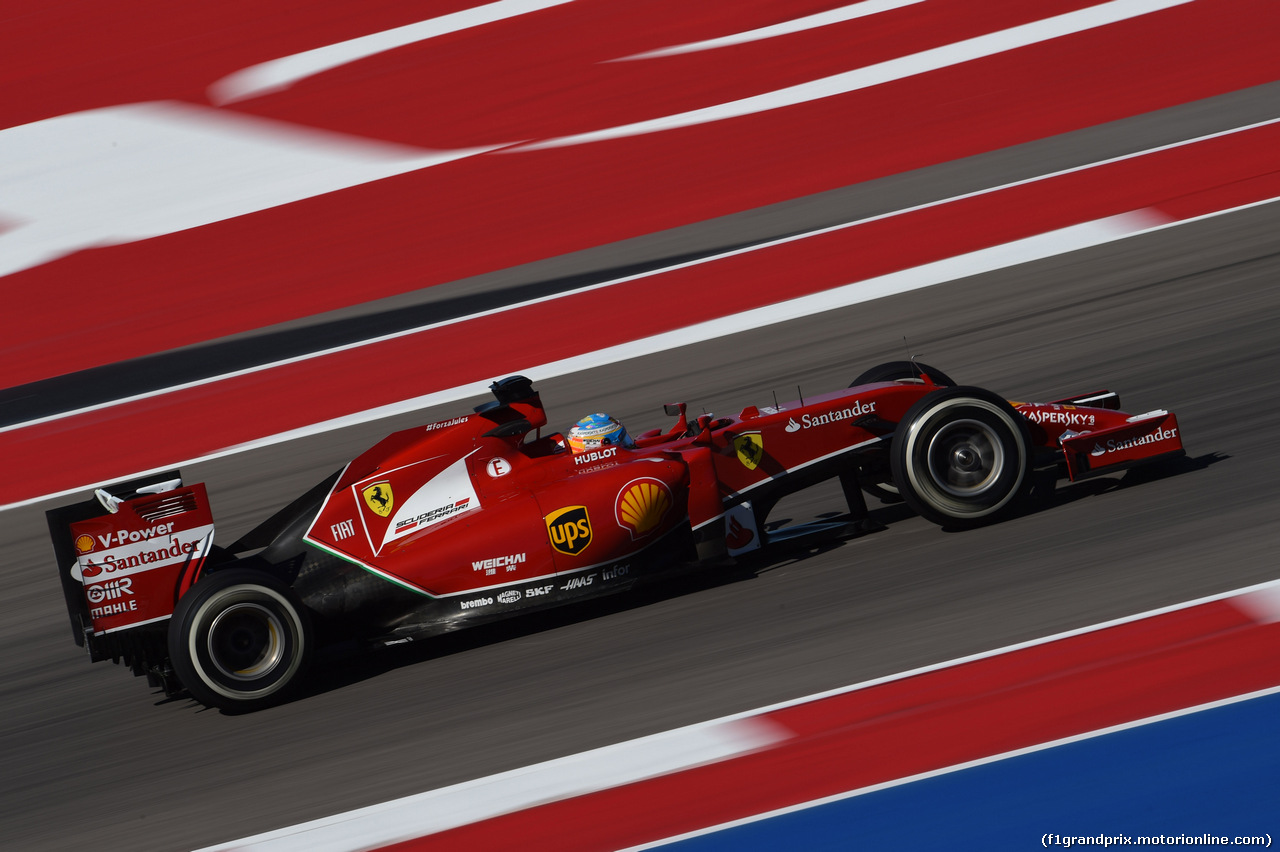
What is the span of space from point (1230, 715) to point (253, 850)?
365 cm

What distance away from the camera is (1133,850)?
4113 mm

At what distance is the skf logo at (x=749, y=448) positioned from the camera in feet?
20.5

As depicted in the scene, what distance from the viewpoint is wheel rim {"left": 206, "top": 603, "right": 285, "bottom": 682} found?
18.9ft

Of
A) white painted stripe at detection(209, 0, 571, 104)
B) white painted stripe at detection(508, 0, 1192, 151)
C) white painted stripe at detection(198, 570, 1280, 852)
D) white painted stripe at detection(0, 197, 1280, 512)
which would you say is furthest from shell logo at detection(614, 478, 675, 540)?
white painted stripe at detection(209, 0, 571, 104)

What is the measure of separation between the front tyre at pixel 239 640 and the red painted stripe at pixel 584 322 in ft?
14.9

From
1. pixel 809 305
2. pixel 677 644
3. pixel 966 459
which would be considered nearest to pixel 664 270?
pixel 809 305

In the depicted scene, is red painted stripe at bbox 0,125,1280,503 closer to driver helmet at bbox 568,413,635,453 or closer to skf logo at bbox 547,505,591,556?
driver helmet at bbox 568,413,635,453

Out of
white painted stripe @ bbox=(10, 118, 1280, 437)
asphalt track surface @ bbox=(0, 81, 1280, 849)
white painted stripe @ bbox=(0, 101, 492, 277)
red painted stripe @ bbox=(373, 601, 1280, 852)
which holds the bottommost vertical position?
red painted stripe @ bbox=(373, 601, 1280, 852)

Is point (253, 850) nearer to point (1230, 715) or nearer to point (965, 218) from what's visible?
point (1230, 715)

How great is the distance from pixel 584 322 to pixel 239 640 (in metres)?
5.58

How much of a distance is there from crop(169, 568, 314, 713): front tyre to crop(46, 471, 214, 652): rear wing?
243 millimetres

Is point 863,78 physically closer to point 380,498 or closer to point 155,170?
point 155,170

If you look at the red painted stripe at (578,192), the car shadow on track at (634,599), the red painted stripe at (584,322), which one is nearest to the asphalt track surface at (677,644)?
the car shadow on track at (634,599)

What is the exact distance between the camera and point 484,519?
6.00m
